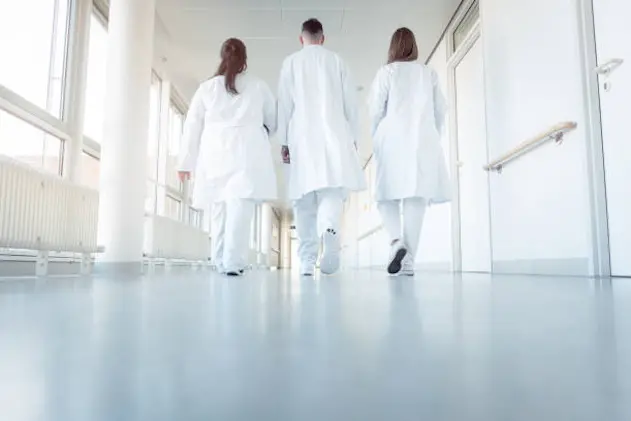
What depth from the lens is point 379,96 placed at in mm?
2986

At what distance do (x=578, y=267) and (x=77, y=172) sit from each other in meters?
4.21

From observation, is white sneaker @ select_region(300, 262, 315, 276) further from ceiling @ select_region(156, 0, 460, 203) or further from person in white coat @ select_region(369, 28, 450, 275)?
ceiling @ select_region(156, 0, 460, 203)

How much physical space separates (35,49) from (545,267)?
14.2 feet

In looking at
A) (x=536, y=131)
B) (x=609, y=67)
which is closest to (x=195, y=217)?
(x=536, y=131)

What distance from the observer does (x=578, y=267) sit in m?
2.59

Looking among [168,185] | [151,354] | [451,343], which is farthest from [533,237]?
[168,185]

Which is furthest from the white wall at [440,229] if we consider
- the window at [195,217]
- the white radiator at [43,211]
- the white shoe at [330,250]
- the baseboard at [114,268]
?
the window at [195,217]

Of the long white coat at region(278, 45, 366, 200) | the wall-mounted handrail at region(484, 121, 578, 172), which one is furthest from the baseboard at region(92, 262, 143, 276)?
the wall-mounted handrail at region(484, 121, 578, 172)

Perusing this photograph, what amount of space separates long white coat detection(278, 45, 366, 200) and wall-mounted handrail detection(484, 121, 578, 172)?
1.11 metres

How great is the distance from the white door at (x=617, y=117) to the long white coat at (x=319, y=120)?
1375 millimetres

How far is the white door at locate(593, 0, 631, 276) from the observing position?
2.27 metres

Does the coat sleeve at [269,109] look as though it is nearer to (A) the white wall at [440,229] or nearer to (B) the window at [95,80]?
(B) the window at [95,80]

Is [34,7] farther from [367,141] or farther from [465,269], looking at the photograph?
[367,141]

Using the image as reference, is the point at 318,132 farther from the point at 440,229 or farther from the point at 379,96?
the point at 440,229
